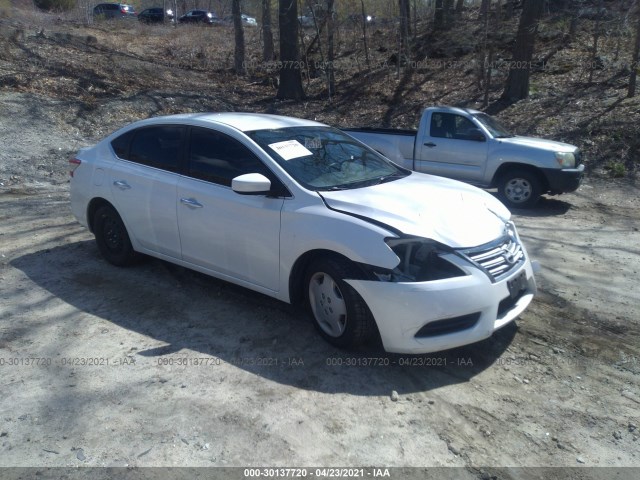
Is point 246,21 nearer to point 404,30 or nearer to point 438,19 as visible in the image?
point 438,19

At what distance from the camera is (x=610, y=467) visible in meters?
3.38

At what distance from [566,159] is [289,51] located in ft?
36.8

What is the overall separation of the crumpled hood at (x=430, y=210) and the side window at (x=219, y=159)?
759 mm

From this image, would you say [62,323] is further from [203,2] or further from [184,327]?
[203,2]

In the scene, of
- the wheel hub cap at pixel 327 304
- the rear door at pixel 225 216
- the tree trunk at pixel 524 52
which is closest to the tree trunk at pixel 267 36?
the tree trunk at pixel 524 52

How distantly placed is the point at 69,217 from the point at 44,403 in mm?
4958

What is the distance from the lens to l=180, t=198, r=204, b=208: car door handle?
208 inches

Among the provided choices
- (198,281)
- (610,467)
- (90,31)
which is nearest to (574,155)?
(198,281)

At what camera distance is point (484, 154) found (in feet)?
33.8

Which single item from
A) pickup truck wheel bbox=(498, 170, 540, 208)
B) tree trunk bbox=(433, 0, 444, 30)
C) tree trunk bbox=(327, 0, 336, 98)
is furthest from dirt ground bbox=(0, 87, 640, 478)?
tree trunk bbox=(433, 0, 444, 30)

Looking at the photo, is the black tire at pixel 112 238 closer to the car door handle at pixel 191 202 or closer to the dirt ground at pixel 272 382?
the dirt ground at pixel 272 382

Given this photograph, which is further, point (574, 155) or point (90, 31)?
point (90, 31)

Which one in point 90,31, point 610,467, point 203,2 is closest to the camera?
point 610,467

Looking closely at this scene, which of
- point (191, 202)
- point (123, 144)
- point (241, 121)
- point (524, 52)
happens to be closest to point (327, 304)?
point (191, 202)
